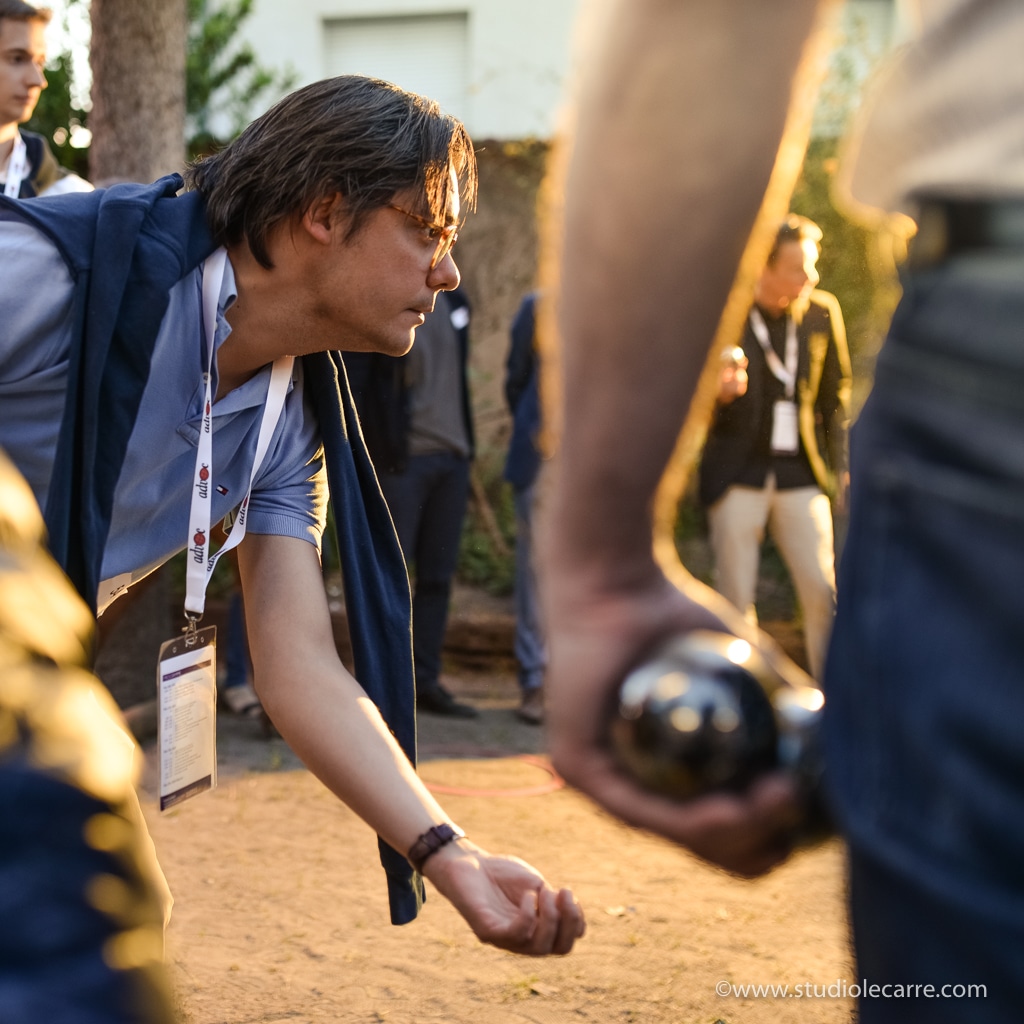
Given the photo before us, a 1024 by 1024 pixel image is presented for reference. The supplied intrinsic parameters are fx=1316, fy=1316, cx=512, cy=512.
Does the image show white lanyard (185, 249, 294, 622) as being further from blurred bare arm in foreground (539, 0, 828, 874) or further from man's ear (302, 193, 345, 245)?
blurred bare arm in foreground (539, 0, 828, 874)

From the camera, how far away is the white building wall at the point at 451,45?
13617 mm

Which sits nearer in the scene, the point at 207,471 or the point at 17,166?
the point at 207,471

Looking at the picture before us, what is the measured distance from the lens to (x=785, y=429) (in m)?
6.00

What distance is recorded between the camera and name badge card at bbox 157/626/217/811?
98.8 inches

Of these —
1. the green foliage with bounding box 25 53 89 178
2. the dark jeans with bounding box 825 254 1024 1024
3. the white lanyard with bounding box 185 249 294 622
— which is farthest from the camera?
the green foliage with bounding box 25 53 89 178

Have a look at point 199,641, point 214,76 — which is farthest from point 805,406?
point 214,76

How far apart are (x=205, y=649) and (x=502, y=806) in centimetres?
273

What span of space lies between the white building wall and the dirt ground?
31.5 feet

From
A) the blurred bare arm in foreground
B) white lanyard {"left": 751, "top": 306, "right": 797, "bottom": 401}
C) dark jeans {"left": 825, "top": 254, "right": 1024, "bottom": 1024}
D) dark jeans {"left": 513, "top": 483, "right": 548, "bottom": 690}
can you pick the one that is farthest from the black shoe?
dark jeans {"left": 825, "top": 254, "right": 1024, "bottom": 1024}

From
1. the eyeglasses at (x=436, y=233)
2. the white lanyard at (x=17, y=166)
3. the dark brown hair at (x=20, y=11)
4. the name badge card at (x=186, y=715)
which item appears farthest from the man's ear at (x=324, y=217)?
the dark brown hair at (x=20, y=11)

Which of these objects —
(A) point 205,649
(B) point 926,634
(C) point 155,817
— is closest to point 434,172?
(A) point 205,649

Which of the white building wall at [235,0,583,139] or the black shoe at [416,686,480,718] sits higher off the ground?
the white building wall at [235,0,583,139]

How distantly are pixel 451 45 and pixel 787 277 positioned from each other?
9834 mm

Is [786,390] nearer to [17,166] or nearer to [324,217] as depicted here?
[17,166]
